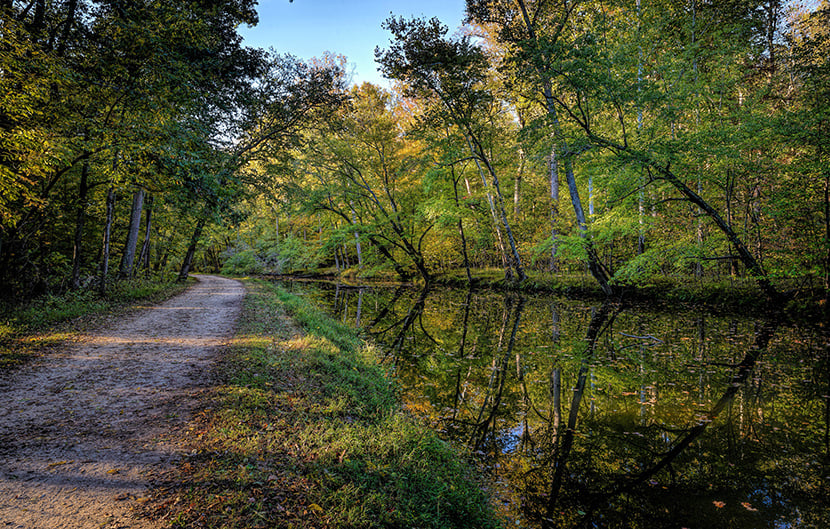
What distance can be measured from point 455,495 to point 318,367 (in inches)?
136

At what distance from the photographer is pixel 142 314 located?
9438 millimetres

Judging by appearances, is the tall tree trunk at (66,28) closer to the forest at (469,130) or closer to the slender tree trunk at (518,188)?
the forest at (469,130)

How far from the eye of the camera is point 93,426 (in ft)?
11.5

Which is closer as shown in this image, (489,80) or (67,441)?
(67,441)

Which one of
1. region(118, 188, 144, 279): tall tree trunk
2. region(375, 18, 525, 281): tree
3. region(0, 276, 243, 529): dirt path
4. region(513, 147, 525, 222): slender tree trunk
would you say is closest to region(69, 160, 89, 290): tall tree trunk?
region(118, 188, 144, 279): tall tree trunk

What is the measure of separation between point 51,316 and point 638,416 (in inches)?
Result: 460

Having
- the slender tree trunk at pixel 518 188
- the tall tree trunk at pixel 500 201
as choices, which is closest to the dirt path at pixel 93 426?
the tall tree trunk at pixel 500 201

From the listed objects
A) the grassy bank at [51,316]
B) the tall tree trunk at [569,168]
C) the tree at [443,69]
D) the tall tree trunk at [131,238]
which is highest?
the tree at [443,69]

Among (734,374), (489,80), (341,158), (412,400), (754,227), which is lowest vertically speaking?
(412,400)

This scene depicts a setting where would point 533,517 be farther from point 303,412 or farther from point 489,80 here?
point 489,80

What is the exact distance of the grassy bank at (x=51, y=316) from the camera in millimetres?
5680

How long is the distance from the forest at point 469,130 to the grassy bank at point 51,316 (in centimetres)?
65

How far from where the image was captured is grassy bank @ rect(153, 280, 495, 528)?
8.36 ft

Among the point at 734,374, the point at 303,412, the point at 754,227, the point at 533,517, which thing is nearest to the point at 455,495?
the point at 533,517
